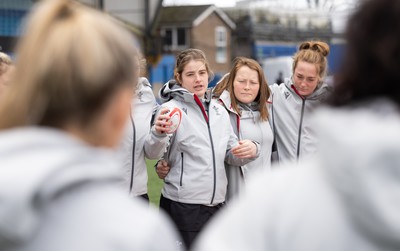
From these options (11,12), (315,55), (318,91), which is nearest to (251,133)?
(318,91)

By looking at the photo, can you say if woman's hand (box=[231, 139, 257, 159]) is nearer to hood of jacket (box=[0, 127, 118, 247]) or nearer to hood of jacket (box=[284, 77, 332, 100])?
hood of jacket (box=[284, 77, 332, 100])

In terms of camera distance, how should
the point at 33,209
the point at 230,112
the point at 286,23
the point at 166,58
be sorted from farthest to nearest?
the point at 286,23 → the point at 166,58 → the point at 230,112 → the point at 33,209

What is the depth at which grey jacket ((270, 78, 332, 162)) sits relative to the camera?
5.30 meters

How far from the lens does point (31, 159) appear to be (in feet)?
5.00

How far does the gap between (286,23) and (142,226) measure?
47.1 metres

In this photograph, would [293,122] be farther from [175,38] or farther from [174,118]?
[175,38]

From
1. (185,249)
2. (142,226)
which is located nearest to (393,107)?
(142,226)

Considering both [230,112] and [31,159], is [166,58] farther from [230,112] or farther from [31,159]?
[31,159]

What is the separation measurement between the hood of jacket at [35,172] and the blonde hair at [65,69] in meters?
0.05

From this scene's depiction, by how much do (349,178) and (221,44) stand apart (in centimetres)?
5075

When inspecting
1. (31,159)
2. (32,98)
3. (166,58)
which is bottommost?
(166,58)

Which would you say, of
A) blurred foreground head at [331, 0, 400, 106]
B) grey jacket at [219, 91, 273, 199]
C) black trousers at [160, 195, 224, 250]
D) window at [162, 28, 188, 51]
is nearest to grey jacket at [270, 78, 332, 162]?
grey jacket at [219, 91, 273, 199]

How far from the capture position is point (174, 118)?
4.76 m

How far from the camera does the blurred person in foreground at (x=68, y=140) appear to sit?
1.50 meters
